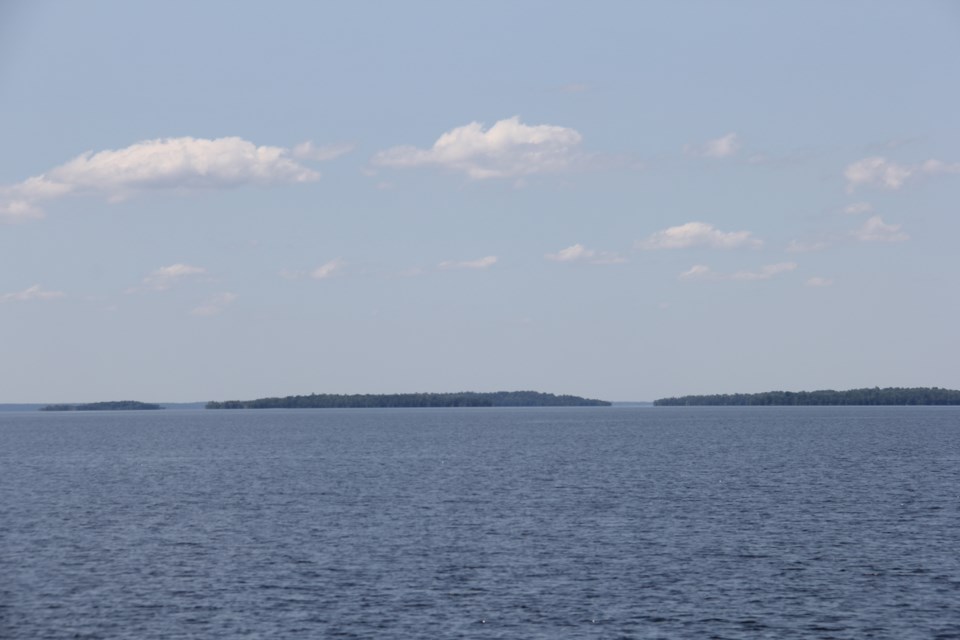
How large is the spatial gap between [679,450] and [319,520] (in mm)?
81117

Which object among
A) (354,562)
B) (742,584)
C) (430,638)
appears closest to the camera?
(430,638)

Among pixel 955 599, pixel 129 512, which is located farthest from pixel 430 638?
pixel 129 512

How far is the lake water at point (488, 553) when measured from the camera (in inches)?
1686

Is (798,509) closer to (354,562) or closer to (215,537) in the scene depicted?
(354,562)

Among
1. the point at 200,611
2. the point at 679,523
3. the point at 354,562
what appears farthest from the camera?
the point at 679,523

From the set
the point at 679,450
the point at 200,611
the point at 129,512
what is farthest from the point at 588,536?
the point at 679,450

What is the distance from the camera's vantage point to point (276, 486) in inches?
3652

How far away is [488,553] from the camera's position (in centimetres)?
5641

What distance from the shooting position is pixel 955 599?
149 ft

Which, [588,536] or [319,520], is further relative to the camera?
[319,520]

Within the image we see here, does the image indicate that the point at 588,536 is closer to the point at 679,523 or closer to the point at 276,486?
the point at 679,523

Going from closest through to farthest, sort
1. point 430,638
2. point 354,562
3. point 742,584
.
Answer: point 430,638, point 742,584, point 354,562

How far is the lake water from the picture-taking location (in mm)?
42812

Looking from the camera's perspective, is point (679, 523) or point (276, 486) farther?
point (276, 486)
